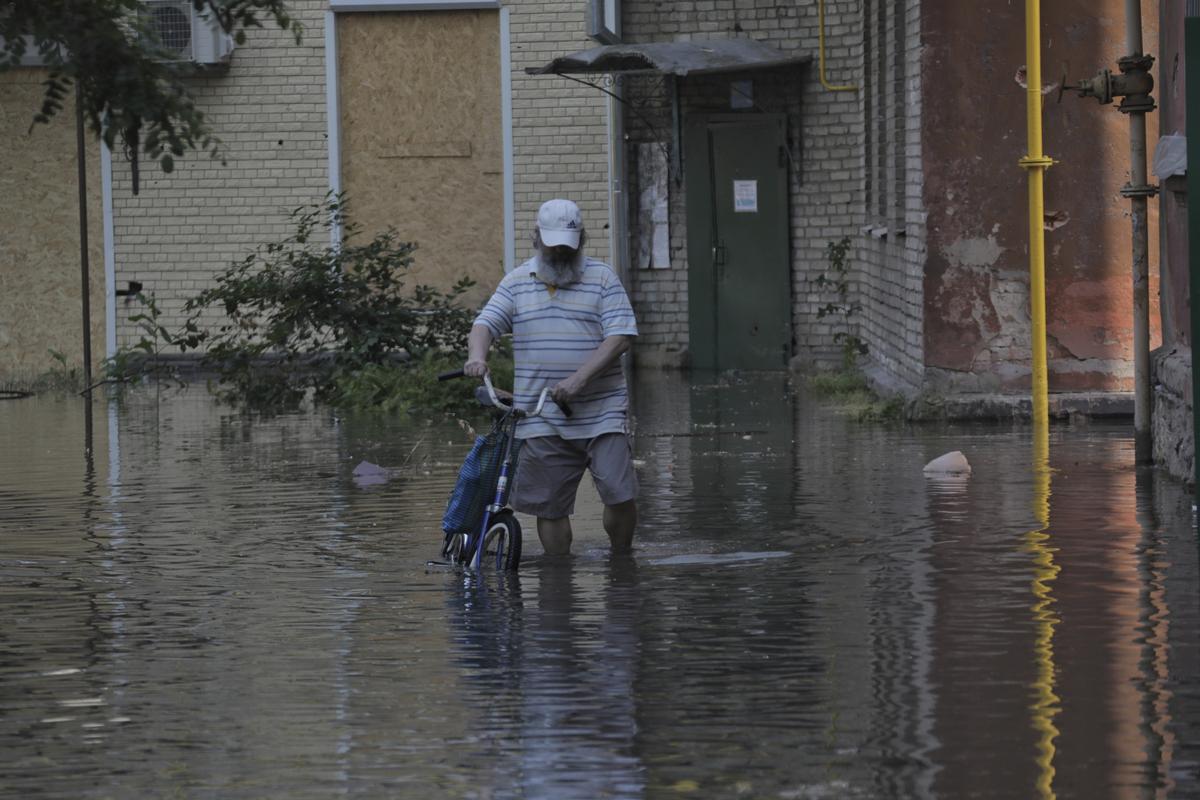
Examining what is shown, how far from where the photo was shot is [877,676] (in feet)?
22.5

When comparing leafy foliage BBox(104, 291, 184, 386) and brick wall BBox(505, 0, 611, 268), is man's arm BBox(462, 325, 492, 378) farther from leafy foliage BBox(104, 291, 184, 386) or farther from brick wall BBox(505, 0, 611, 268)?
brick wall BBox(505, 0, 611, 268)

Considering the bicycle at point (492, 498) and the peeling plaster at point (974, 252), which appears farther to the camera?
the peeling plaster at point (974, 252)

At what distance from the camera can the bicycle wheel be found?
9062 mm

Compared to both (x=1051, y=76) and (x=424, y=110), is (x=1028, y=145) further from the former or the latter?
(x=424, y=110)

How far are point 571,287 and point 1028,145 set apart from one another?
671cm

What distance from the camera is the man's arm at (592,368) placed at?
8898 mm

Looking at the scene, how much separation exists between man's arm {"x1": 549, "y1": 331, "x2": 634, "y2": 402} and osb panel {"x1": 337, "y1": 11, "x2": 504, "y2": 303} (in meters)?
13.5

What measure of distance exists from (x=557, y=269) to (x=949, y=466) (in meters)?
4.04

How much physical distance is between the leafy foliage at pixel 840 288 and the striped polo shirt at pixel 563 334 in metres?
11.7

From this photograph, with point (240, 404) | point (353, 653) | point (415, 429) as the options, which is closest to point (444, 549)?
point (353, 653)

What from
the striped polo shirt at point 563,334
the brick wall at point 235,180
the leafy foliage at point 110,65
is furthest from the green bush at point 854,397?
the leafy foliage at point 110,65

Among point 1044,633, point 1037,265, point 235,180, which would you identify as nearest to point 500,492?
point 1044,633

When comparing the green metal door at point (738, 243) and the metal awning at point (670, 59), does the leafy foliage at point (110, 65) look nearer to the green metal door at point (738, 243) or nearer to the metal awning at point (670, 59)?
the metal awning at point (670, 59)

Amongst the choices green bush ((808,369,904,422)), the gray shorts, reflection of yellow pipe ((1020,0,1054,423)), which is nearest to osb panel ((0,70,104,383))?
green bush ((808,369,904,422))
